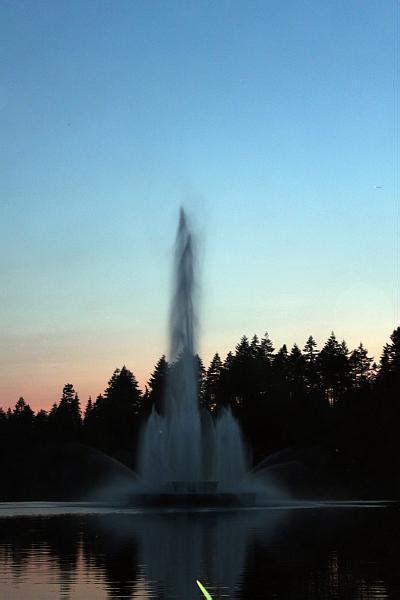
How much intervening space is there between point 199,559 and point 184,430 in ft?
98.1

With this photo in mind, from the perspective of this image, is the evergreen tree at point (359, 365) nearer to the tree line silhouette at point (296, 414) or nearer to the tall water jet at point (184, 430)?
the tree line silhouette at point (296, 414)

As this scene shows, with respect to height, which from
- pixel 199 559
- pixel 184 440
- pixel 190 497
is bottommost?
pixel 199 559

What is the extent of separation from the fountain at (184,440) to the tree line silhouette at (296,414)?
1847cm

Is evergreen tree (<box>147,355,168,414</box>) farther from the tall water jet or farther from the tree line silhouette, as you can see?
the tall water jet

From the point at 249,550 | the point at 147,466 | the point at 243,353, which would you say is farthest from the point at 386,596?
the point at 243,353

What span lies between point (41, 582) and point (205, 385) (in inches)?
5190

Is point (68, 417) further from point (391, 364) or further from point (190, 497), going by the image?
point (190, 497)

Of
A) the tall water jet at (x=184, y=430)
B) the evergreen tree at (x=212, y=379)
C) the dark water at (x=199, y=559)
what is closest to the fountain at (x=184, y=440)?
the tall water jet at (x=184, y=430)

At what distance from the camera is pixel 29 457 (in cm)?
11325

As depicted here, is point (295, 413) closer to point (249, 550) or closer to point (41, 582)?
point (249, 550)

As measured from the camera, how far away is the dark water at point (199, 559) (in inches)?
667

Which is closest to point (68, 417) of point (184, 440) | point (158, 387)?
point (158, 387)

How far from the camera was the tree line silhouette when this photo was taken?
102375 millimetres

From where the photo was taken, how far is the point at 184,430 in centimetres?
5203
